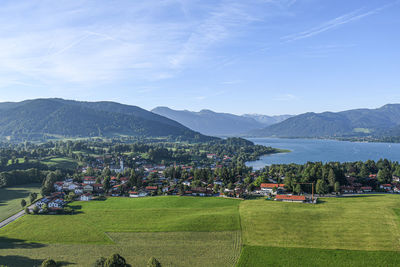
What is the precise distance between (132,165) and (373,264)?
95.0 metres

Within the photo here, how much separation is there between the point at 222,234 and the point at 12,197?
168ft

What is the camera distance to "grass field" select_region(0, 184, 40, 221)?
50.8 m

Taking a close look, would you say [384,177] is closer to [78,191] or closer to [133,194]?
[133,194]

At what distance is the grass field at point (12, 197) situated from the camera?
50.8m

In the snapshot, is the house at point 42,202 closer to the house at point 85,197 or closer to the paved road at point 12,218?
the paved road at point 12,218

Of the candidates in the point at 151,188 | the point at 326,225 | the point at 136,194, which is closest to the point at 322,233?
the point at 326,225

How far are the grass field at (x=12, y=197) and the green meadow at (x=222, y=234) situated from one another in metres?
6.80

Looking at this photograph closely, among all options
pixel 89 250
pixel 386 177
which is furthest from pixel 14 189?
pixel 386 177

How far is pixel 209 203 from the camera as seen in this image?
51.8 metres

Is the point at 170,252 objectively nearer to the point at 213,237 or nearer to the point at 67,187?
the point at 213,237

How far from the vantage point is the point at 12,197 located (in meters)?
60.8

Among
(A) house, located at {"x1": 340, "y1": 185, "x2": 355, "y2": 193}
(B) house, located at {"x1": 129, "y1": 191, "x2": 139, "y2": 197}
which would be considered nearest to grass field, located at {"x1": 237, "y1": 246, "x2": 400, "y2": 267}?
(A) house, located at {"x1": 340, "y1": 185, "x2": 355, "y2": 193}

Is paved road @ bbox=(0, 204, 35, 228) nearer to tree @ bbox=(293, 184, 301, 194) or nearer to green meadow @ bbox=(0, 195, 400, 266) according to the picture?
green meadow @ bbox=(0, 195, 400, 266)

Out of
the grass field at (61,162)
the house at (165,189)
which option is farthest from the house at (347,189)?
the grass field at (61,162)
